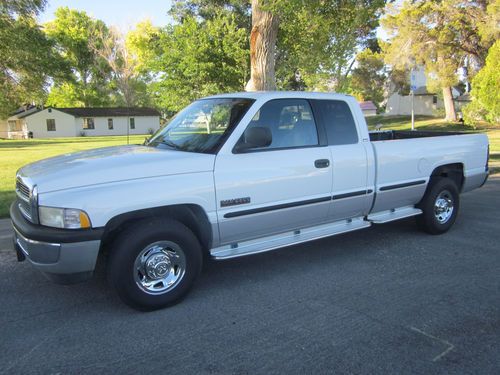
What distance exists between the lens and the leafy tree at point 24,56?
2419cm

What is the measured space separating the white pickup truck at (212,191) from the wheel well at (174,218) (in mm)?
12

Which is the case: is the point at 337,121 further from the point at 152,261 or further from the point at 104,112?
the point at 104,112

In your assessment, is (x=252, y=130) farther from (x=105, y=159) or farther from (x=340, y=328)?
(x=340, y=328)

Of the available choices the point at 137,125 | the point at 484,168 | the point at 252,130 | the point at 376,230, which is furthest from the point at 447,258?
the point at 137,125

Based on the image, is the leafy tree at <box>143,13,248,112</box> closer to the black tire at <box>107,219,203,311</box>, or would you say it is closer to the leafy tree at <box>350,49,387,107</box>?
the black tire at <box>107,219,203,311</box>

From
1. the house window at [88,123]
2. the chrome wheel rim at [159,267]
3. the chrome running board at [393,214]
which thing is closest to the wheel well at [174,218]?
the chrome wheel rim at [159,267]

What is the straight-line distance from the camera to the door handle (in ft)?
16.1

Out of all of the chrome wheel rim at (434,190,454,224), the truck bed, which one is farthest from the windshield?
the chrome wheel rim at (434,190,454,224)

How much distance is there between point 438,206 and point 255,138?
3372 mm

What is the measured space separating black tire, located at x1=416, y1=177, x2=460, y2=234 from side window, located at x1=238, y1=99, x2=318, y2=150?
2.19 m

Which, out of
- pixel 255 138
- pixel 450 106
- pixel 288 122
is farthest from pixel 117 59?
pixel 255 138

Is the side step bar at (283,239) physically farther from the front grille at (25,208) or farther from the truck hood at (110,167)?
the front grille at (25,208)

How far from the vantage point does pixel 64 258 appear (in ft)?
11.9

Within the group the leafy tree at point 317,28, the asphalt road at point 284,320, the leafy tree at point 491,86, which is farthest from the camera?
the leafy tree at point 491,86
